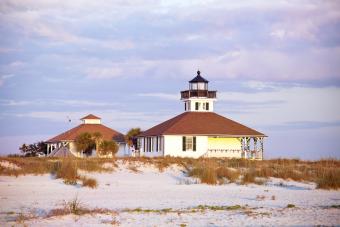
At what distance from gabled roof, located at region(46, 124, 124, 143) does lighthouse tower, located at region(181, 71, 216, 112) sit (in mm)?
6769

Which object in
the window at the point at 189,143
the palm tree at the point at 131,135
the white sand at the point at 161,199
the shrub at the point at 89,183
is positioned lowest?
the white sand at the point at 161,199

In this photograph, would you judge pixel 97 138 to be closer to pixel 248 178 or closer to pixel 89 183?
pixel 248 178

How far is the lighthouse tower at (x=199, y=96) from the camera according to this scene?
1784 inches

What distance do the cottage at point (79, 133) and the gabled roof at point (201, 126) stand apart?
14.1 feet

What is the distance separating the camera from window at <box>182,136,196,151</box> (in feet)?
136

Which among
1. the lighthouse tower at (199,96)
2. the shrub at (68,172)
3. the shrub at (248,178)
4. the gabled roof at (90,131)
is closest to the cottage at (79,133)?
the gabled roof at (90,131)

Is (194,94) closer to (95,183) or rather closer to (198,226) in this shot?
(95,183)

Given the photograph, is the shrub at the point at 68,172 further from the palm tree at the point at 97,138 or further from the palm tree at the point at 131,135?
the palm tree at the point at 131,135

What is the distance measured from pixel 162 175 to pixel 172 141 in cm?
1445

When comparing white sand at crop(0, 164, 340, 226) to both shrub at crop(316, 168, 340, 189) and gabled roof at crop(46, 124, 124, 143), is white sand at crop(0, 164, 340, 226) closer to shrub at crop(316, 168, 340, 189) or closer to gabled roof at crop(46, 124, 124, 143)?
shrub at crop(316, 168, 340, 189)

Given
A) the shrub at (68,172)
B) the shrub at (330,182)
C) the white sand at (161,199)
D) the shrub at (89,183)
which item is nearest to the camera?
A: the white sand at (161,199)

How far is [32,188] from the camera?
21016mm

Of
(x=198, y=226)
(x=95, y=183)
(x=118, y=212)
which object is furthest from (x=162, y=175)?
(x=198, y=226)

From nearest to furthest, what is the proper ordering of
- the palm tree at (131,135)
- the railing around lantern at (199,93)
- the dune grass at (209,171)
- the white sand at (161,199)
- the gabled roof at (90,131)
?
the white sand at (161,199) < the dune grass at (209,171) < the railing around lantern at (199,93) < the palm tree at (131,135) < the gabled roof at (90,131)
